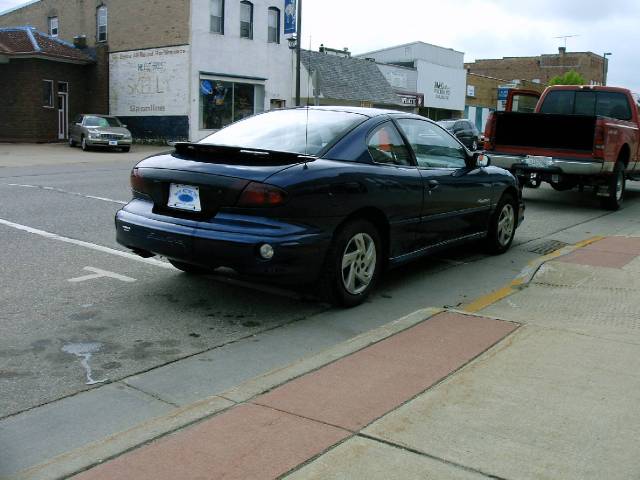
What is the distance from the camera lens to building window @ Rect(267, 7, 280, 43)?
32688 mm

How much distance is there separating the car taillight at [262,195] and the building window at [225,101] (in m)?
25.5

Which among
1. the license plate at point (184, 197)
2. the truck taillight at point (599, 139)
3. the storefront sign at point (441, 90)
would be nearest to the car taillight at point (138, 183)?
the license plate at point (184, 197)

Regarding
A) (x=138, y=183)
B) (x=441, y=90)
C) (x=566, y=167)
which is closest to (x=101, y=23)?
(x=441, y=90)

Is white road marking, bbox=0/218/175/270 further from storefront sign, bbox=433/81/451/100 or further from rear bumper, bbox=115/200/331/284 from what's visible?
storefront sign, bbox=433/81/451/100

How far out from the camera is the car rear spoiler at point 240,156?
5.07 meters

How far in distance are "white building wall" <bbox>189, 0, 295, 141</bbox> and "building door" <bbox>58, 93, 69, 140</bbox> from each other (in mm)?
6665

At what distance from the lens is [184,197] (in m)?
5.19

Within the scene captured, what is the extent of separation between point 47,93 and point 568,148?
2617cm

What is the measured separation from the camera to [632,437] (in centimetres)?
320

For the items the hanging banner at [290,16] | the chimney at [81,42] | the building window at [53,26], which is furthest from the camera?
the building window at [53,26]

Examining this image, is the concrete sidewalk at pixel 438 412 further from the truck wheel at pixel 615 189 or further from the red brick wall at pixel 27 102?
the red brick wall at pixel 27 102

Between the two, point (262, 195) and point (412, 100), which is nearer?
point (262, 195)

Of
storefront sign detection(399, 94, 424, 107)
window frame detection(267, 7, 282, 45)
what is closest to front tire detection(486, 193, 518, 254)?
window frame detection(267, 7, 282, 45)

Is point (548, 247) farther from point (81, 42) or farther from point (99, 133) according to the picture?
point (81, 42)
